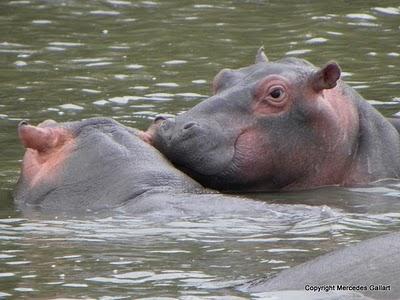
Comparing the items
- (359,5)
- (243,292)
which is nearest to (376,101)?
(359,5)

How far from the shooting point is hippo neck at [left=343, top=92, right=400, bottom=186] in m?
11.4

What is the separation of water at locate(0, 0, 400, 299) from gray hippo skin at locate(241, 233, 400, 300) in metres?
0.24

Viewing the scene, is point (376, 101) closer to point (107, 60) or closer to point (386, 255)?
point (107, 60)

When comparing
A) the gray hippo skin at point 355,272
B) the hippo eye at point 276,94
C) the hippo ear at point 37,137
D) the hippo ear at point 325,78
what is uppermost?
the hippo ear at point 325,78

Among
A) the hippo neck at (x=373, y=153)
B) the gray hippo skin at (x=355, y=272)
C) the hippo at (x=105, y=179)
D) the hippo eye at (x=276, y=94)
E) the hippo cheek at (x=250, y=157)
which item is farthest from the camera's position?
the hippo neck at (x=373, y=153)

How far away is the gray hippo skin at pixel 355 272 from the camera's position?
7.34 m

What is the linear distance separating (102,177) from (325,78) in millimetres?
1916

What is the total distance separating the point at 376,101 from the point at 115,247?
18.1 ft

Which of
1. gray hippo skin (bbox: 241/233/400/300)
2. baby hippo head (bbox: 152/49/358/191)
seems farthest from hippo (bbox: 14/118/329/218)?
gray hippo skin (bbox: 241/233/400/300)

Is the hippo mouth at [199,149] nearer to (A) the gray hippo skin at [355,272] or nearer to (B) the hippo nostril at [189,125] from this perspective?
(B) the hippo nostril at [189,125]

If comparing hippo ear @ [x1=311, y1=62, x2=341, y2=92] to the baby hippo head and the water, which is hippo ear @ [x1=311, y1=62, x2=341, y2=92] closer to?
the baby hippo head

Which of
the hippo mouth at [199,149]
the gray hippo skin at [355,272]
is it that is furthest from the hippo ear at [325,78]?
the gray hippo skin at [355,272]

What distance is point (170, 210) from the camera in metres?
9.84

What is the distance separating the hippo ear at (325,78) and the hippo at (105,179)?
1254mm
